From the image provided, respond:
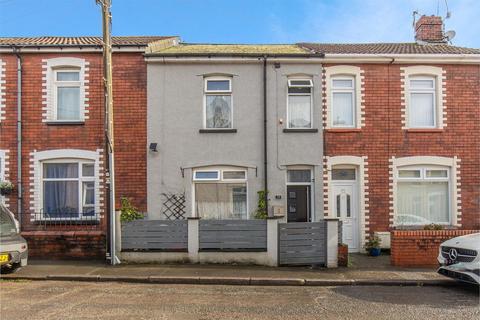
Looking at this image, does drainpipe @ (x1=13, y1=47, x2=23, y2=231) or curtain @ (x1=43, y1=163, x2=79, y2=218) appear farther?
curtain @ (x1=43, y1=163, x2=79, y2=218)

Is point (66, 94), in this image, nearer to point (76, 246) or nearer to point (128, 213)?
point (128, 213)

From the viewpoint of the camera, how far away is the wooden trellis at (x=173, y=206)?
42.8 feet

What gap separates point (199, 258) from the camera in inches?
428

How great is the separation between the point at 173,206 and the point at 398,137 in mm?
6932

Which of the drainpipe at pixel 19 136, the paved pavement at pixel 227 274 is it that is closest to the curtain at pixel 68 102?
the drainpipe at pixel 19 136

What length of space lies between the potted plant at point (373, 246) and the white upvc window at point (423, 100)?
3.75 m

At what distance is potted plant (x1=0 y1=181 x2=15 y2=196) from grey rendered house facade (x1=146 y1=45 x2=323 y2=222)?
3.84 m

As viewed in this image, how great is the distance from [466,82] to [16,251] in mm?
12882

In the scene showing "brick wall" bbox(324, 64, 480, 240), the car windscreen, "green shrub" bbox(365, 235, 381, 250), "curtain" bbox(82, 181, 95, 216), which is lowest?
"green shrub" bbox(365, 235, 381, 250)

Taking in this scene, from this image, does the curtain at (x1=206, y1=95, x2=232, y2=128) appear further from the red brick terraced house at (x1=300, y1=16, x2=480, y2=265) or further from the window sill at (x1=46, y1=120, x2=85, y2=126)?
the window sill at (x1=46, y1=120, x2=85, y2=126)

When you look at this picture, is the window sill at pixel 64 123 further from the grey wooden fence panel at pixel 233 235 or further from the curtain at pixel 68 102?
the grey wooden fence panel at pixel 233 235

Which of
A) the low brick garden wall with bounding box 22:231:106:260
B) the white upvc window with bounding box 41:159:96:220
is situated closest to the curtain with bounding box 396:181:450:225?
the low brick garden wall with bounding box 22:231:106:260

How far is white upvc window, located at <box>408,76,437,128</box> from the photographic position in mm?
13703

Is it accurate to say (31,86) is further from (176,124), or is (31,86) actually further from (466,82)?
(466,82)
